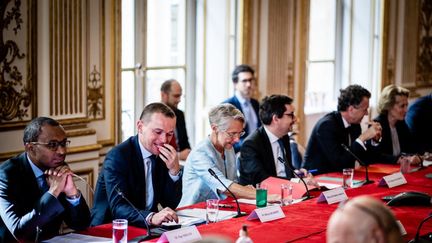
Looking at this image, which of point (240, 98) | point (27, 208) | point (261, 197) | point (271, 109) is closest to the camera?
point (27, 208)

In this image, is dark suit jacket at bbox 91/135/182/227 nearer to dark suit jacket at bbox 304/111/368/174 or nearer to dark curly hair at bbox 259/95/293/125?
dark curly hair at bbox 259/95/293/125

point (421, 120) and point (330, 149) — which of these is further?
point (421, 120)

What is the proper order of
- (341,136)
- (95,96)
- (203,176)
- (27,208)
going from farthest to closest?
1. (95,96)
2. (341,136)
3. (203,176)
4. (27,208)

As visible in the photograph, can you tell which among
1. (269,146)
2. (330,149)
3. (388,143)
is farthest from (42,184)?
(388,143)

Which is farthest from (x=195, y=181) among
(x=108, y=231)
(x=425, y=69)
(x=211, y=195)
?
(x=425, y=69)

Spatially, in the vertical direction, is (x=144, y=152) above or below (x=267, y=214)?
above

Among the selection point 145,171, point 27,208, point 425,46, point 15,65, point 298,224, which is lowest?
point 298,224

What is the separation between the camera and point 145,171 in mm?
4438

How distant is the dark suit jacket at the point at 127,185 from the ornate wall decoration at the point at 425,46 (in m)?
7.05

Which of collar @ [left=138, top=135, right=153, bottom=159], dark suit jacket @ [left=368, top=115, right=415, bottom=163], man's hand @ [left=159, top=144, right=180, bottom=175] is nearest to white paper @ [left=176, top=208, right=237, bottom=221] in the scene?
man's hand @ [left=159, top=144, right=180, bottom=175]

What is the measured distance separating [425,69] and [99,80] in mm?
5828

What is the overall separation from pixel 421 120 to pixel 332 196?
3.38 m

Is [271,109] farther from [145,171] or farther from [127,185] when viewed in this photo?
[127,185]

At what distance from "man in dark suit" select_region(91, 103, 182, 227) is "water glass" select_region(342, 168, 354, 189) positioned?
121cm
